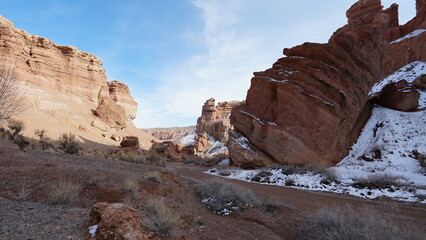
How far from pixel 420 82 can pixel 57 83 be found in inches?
2139

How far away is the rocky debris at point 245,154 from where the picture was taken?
2136 centimetres

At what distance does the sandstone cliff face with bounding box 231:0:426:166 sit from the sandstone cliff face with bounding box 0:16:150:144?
84.0 ft

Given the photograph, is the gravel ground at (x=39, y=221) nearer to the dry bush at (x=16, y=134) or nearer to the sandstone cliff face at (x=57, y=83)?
the dry bush at (x=16, y=134)

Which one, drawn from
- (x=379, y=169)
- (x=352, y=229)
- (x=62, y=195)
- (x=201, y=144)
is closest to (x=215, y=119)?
(x=201, y=144)

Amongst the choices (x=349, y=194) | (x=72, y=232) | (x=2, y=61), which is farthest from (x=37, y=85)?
(x=349, y=194)

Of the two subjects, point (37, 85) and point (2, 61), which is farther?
point (37, 85)

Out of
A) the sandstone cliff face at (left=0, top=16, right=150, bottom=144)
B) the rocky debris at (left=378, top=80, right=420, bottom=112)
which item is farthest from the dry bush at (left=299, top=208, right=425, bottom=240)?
the sandstone cliff face at (left=0, top=16, right=150, bottom=144)

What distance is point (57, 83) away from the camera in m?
37.7

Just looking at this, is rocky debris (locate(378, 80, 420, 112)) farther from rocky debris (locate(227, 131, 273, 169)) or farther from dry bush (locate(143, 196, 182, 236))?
dry bush (locate(143, 196, 182, 236))

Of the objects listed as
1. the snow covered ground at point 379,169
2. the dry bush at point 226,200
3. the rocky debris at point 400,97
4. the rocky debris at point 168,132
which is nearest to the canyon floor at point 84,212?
the dry bush at point 226,200

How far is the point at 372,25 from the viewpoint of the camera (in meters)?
22.5

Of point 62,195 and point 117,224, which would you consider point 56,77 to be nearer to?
point 62,195

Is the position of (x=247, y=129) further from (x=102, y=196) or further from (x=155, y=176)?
(x=102, y=196)

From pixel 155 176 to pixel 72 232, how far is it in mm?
6005
